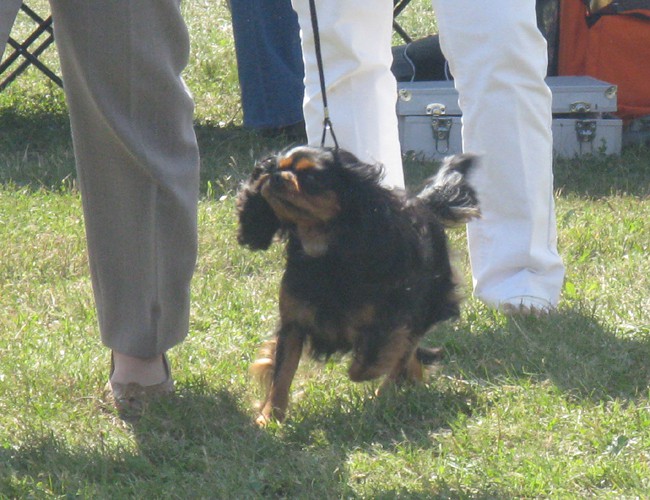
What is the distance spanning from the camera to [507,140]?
3400mm

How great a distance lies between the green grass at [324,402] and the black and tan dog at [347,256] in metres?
0.14

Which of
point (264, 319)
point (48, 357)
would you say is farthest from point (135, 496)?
point (264, 319)

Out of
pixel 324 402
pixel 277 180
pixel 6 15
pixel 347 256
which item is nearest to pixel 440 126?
pixel 324 402

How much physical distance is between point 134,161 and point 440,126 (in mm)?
3198

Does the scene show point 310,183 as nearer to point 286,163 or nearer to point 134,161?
point 286,163

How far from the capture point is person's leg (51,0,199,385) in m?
2.53

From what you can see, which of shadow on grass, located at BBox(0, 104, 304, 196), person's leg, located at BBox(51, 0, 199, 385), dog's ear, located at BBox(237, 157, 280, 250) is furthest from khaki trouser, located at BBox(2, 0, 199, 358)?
shadow on grass, located at BBox(0, 104, 304, 196)

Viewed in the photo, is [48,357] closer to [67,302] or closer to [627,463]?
[67,302]

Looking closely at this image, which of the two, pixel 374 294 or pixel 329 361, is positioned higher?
pixel 374 294

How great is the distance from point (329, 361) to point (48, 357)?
0.80 m

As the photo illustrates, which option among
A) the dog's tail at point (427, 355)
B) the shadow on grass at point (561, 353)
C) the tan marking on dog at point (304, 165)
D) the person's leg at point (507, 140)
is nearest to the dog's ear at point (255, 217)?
the tan marking on dog at point (304, 165)

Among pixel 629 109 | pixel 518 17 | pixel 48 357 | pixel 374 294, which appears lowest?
pixel 629 109

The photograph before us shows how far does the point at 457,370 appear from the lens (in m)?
3.05

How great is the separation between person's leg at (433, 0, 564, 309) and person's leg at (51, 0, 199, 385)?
1.02 meters
